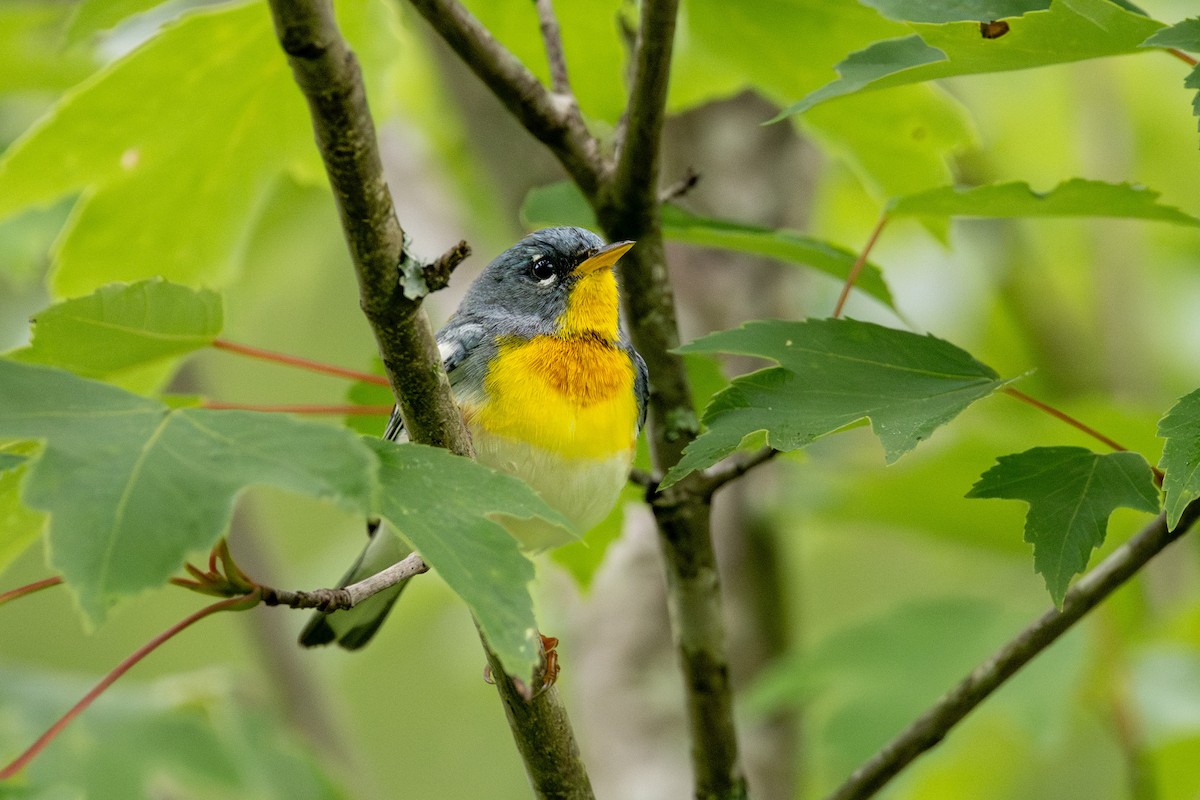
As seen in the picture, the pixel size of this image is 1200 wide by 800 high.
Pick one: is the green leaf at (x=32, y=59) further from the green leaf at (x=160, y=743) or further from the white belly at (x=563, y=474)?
the white belly at (x=563, y=474)

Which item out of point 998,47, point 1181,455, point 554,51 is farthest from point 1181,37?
point 554,51

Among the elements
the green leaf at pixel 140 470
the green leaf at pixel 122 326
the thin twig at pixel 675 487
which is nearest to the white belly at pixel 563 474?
the thin twig at pixel 675 487

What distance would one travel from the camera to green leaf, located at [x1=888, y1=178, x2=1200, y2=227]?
74.4 inches

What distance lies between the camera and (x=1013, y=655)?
1.99 metres

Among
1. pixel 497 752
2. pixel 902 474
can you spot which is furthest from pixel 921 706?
pixel 497 752

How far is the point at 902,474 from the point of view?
12.4 ft

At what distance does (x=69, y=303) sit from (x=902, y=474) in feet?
8.72

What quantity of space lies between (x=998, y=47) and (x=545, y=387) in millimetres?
1172

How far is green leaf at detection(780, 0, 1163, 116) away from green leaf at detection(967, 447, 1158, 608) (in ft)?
1.69

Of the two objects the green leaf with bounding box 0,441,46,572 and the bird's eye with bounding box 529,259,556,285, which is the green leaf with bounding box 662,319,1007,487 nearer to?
the green leaf with bounding box 0,441,46,572

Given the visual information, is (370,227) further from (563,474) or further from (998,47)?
(563,474)

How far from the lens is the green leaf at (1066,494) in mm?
1591

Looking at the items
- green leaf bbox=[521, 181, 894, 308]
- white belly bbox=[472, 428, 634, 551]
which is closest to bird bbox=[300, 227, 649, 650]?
white belly bbox=[472, 428, 634, 551]

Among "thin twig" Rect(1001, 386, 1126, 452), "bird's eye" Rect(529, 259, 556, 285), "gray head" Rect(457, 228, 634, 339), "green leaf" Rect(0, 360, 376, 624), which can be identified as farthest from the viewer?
"bird's eye" Rect(529, 259, 556, 285)
